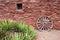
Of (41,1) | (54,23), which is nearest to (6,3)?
(41,1)

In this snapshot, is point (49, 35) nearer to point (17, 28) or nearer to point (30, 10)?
point (17, 28)

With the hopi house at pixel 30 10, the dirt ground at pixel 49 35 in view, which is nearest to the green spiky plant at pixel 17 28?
the dirt ground at pixel 49 35

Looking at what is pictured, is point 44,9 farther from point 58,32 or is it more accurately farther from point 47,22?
point 58,32

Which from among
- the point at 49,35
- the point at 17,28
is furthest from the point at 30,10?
the point at 49,35

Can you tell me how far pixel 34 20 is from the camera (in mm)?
6801

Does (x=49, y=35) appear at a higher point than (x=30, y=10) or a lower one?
→ lower

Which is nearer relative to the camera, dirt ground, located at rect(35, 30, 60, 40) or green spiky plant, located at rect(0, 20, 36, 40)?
green spiky plant, located at rect(0, 20, 36, 40)

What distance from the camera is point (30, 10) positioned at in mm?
6711

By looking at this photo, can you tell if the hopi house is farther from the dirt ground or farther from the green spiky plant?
the green spiky plant

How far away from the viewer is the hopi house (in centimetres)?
663

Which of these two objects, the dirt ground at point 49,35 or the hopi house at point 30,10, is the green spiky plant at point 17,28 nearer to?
the dirt ground at point 49,35

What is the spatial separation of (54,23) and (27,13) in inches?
41.0

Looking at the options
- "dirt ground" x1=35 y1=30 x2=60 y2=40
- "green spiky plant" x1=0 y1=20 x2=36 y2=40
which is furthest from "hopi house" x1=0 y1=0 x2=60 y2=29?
"green spiky plant" x1=0 y1=20 x2=36 y2=40

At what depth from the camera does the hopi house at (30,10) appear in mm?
6629
